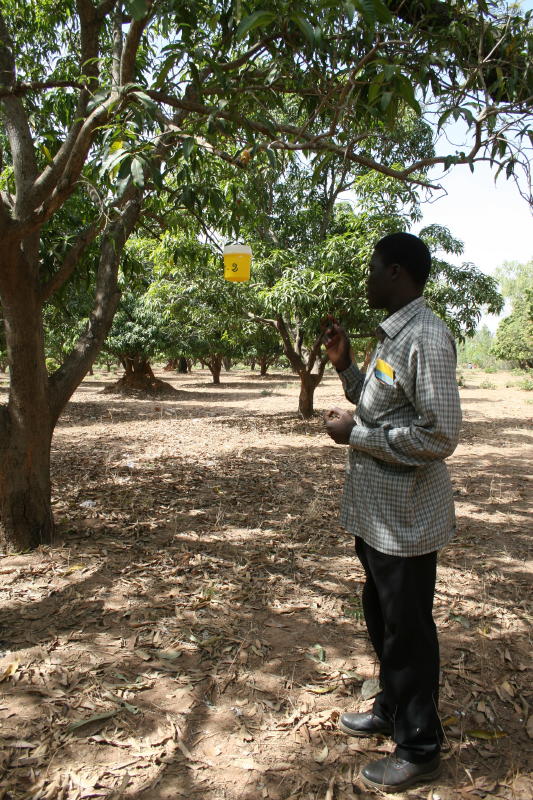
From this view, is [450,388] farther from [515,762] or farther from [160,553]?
[160,553]

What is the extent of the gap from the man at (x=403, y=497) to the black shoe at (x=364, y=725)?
0.72 feet

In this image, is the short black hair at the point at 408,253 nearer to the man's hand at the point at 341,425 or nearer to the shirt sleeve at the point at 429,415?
the shirt sleeve at the point at 429,415

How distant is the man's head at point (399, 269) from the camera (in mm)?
1881

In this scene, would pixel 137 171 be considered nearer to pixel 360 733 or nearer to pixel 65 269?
pixel 65 269

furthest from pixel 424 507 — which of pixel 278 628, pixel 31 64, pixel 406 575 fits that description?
pixel 31 64

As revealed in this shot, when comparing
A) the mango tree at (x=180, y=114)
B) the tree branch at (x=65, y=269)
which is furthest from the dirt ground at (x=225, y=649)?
the tree branch at (x=65, y=269)

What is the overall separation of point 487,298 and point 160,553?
889 centimetres

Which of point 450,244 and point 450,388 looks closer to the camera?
point 450,388

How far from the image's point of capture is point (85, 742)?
2180mm

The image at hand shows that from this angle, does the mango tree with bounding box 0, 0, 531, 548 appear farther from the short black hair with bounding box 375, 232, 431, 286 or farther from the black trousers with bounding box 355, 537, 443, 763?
the black trousers with bounding box 355, 537, 443, 763

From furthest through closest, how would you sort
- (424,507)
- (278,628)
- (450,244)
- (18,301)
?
(450,244), (18,301), (278,628), (424,507)

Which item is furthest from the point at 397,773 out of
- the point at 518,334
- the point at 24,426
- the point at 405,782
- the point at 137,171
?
the point at 518,334

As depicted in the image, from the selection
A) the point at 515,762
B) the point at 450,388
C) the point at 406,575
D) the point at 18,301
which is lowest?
the point at 515,762

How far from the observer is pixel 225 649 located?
9.44ft
